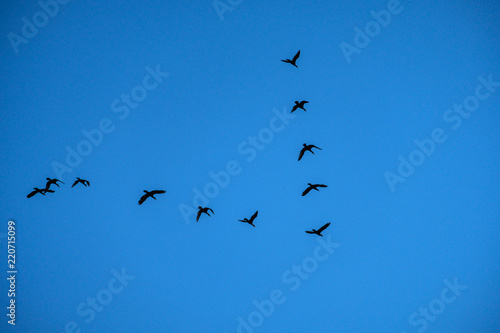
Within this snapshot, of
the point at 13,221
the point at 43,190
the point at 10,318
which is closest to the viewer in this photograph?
the point at 43,190

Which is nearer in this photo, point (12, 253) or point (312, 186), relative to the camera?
point (312, 186)

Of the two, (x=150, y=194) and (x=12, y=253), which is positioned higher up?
(x=150, y=194)

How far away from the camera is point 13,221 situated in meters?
14.7

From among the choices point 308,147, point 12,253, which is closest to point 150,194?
point 308,147

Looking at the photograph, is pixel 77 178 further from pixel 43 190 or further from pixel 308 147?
pixel 308 147

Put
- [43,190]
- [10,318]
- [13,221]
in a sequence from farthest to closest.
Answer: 1. [10,318]
2. [13,221]
3. [43,190]

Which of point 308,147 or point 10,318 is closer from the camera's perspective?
point 308,147

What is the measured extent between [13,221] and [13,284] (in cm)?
309

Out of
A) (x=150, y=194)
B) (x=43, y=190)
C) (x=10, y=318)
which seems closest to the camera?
(x=150, y=194)

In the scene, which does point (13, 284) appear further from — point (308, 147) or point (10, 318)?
point (308, 147)

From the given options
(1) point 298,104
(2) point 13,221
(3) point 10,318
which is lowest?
(3) point 10,318

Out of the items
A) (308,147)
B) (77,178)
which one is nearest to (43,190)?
(77,178)

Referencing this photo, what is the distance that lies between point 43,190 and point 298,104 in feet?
35.3

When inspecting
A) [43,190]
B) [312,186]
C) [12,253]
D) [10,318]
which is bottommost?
[10,318]
